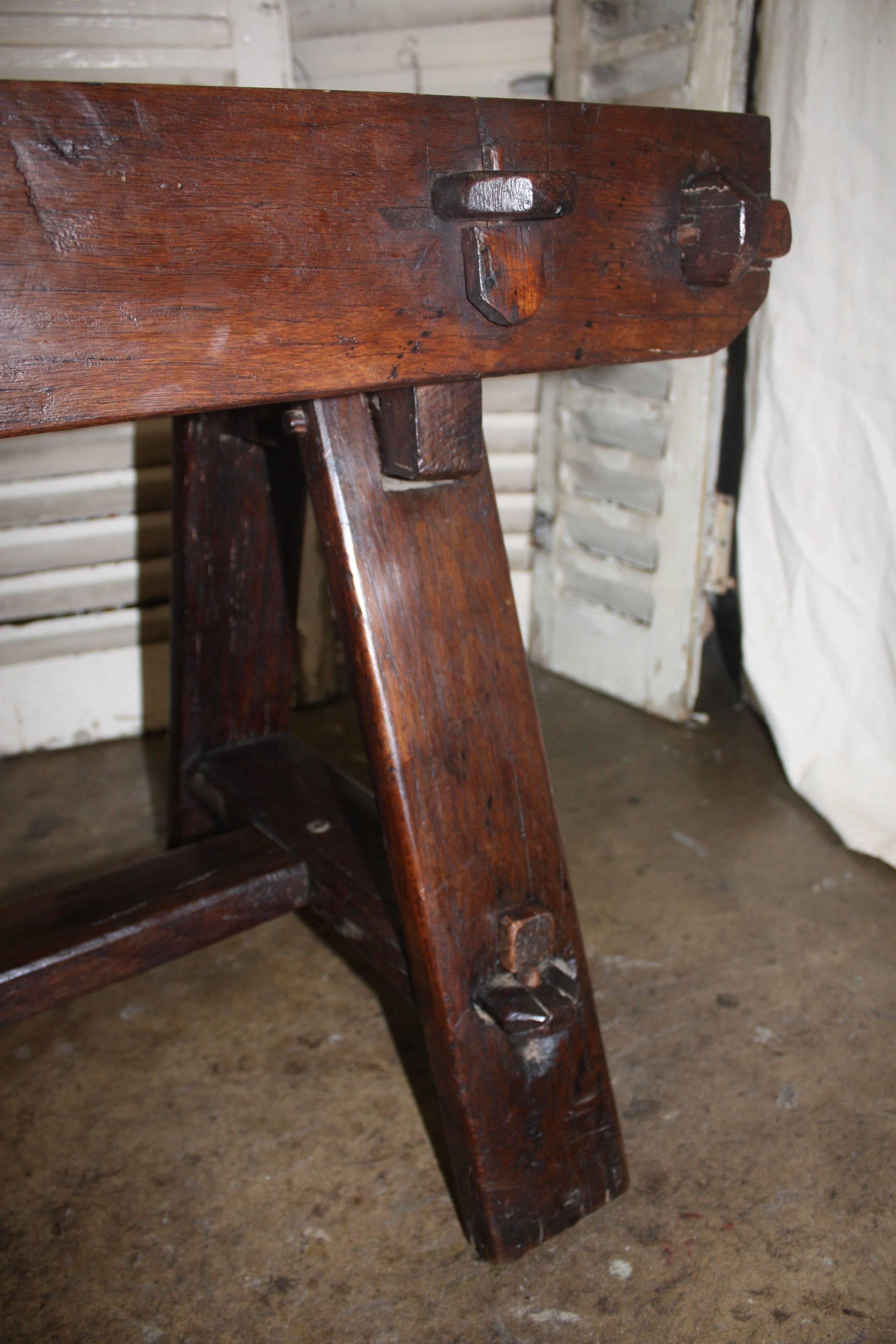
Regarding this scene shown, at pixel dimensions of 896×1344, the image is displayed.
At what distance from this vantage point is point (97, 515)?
7.67 ft

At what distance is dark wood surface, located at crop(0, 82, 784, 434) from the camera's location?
712 millimetres

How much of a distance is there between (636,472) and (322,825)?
1.38 metres

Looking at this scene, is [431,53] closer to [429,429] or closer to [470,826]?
[429,429]

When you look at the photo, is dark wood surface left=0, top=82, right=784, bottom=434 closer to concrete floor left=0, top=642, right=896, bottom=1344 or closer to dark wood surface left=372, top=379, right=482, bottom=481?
dark wood surface left=372, top=379, right=482, bottom=481

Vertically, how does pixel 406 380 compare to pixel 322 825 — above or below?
above

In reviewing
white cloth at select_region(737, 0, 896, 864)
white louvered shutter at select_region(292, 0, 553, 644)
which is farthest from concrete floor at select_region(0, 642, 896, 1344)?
white louvered shutter at select_region(292, 0, 553, 644)

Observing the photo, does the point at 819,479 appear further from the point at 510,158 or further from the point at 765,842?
the point at 510,158

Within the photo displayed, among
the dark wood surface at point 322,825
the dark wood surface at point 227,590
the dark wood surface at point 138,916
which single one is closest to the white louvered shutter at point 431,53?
the dark wood surface at point 227,590

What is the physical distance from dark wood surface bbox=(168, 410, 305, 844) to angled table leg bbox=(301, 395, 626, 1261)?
0.40 m

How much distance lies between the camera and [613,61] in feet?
7.40

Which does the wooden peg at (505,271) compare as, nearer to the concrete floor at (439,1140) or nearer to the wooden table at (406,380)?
the wooden table at (406,380)

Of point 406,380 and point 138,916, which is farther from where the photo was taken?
point 138,916

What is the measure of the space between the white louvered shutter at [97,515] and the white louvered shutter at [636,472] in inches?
29.2

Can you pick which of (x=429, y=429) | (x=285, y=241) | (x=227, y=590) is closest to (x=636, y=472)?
(x=227, y=590)
